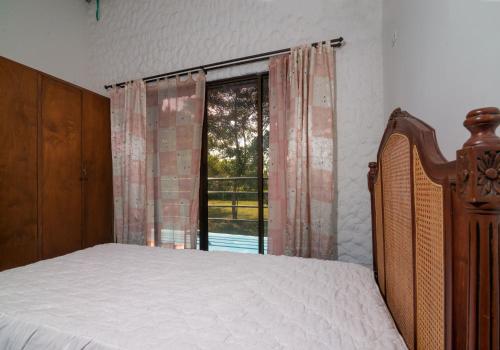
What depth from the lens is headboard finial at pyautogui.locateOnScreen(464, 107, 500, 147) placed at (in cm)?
37

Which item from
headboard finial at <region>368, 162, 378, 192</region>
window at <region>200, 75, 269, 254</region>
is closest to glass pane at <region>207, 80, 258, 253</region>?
window at <region>200, 75, 269, 254</region>

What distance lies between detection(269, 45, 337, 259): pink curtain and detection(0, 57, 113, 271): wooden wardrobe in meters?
2.07

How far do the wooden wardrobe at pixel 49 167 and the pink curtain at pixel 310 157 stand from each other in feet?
6.78

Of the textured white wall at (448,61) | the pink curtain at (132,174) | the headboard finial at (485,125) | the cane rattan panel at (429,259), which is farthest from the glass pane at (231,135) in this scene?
the headboard finial at (485,125)

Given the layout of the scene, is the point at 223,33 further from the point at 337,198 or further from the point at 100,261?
the point at 100,261

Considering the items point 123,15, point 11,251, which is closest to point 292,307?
point 11,251

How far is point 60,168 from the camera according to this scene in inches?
93.6

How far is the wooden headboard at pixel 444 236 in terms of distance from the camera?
0.37 meters

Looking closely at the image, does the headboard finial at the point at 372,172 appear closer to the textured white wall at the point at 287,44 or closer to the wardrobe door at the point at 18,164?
the textured white wall at the point at 287,44

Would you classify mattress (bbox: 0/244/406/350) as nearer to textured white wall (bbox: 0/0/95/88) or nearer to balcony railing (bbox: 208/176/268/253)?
balcony railing (bbox: 208/176/268/253)

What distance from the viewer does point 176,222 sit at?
2.67 meters

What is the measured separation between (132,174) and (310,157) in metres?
2.00

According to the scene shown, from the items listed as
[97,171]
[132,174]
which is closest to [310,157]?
[132,174]

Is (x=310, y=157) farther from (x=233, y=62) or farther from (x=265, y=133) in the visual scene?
(x=233, y=62)
